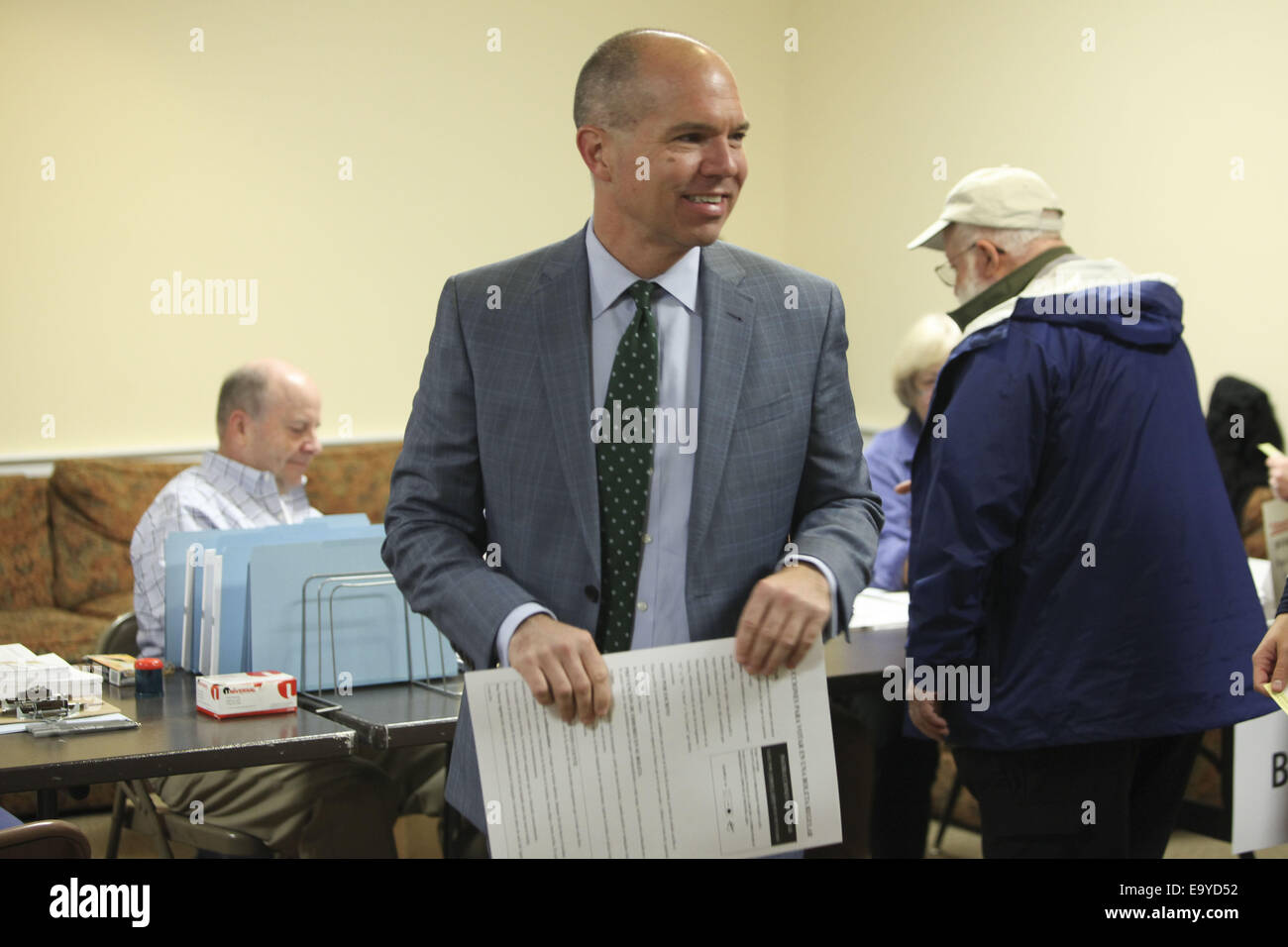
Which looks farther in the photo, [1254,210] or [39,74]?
[39,74]

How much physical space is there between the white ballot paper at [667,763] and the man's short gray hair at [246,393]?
2747mm

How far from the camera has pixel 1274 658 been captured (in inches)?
75.6

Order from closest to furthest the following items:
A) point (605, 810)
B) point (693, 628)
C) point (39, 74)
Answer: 1. point (605, 810)
2. point (693, 628)
3. point (39, 74)

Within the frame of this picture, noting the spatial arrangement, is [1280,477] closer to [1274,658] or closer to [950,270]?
[950,270]

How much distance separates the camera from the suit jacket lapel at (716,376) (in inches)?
61.5

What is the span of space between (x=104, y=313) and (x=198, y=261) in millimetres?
467

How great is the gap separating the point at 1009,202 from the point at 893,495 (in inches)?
67.1

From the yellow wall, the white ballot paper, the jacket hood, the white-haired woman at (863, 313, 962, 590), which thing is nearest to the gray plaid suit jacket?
the white ballot paper

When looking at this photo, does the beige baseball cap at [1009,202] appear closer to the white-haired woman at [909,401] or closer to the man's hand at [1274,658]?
the man's hand at [1274,658]

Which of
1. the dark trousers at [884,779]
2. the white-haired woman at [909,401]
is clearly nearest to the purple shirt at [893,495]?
the white-haired woman at [909,401]

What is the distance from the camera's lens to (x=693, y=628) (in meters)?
1.58

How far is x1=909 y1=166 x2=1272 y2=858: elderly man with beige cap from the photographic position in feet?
7.64
